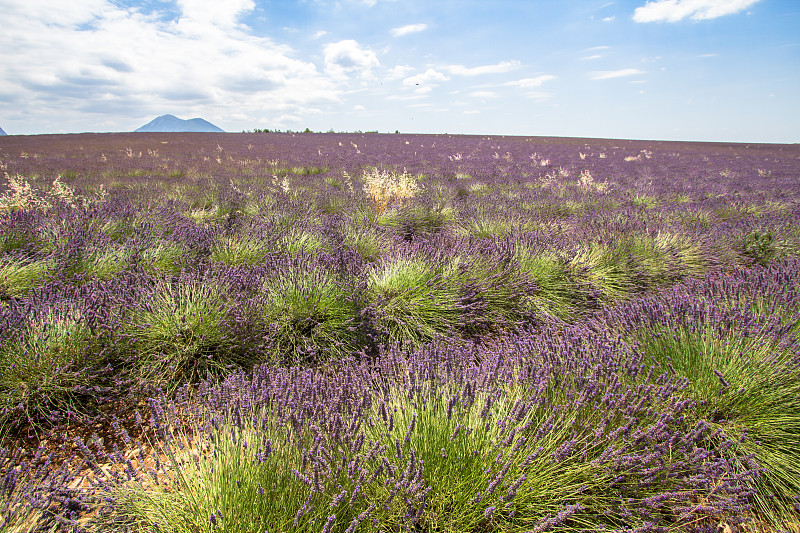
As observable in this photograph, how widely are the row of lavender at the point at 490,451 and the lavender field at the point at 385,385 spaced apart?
14 millimetres

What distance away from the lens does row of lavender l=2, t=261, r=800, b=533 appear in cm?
133

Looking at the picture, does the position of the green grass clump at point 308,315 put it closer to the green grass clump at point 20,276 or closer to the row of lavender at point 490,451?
the row of lavender at point 490,451

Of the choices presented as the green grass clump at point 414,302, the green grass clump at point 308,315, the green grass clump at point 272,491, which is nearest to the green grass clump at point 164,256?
the green grass clump at point 308,315

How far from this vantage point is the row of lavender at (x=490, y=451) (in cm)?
133

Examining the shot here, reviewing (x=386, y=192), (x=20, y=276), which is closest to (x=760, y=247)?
(x=386, y=192)

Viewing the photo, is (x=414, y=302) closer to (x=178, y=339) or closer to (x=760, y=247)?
(x=178, y=339)

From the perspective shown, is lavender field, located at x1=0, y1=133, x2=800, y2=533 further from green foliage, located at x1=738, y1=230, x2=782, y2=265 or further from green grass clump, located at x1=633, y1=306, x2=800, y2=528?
green foliage, located at x1=738, y1=230, x2=782, y2=265

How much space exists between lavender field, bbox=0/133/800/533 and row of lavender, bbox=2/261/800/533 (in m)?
0.01

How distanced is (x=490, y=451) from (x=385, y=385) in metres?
0.60

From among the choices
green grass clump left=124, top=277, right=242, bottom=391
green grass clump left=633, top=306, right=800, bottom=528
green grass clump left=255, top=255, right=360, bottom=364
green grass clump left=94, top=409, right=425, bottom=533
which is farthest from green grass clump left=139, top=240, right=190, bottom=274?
green grass clump left=633, top=306, right=800, bottom=528

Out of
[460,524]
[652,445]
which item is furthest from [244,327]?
[652,445]

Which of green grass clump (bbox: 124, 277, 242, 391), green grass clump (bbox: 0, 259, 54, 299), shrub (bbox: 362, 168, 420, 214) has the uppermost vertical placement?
shrub (bbox: 362, 168, 420, 214)

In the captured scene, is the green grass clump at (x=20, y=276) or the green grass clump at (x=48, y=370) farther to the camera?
the green grass clump at (x=20, y=276)

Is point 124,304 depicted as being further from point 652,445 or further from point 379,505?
point 652,445
